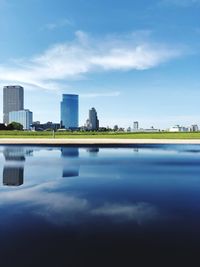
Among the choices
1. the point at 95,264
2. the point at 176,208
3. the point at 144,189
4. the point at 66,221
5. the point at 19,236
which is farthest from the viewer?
the point at 144,189

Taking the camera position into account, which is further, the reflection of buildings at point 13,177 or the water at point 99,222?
the reflection of buildings at point 13,177

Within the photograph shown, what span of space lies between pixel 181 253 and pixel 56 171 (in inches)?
533

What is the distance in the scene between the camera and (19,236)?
802 centimetres

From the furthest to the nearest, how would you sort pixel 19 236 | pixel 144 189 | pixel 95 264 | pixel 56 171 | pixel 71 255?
1. pixel 56 171
2. pixel 144 189
3. pixel 19 236
4. pixel 71 255
5. pixel 95 264

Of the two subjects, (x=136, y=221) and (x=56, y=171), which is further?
(x=56, y=171)

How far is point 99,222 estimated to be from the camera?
9.23m

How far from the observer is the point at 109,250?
284 inches

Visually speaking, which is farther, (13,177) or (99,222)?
(13,177)

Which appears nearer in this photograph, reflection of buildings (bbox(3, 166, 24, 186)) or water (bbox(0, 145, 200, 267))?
water (bbox(0, 145, 200, 267))

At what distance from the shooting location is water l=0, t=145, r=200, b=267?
22.5ft

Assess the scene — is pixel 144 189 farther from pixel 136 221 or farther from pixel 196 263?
pixel 196 263

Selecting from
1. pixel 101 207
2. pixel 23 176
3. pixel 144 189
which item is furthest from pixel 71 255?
pixel 23 176

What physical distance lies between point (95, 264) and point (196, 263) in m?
2.05

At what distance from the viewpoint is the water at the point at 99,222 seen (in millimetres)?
6863
